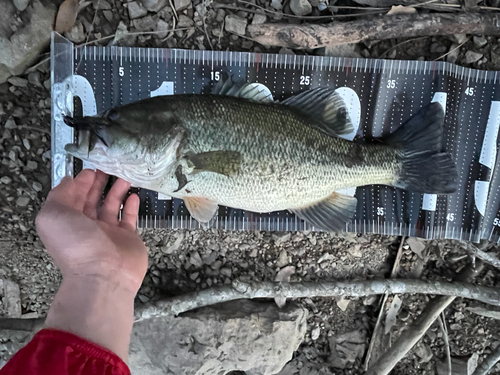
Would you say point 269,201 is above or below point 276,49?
below

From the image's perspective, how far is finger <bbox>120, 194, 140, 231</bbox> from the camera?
2527mm

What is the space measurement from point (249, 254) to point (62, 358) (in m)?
1.63

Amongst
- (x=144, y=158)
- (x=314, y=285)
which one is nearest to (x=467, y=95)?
(x=314, y=285)

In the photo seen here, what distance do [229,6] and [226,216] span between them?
1.71m

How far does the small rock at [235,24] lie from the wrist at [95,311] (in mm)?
2060

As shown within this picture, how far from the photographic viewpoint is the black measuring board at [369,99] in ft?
9.14

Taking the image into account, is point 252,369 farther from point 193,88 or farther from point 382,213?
point 193,88

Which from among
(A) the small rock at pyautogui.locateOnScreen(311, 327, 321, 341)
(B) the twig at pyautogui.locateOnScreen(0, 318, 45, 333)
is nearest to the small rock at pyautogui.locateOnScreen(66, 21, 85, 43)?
(B) the twig at pyautogui.locateOnScreen(0, 318, 45, 333)

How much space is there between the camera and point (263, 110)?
2404mm

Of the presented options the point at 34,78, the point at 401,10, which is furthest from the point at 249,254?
the point at 401,10

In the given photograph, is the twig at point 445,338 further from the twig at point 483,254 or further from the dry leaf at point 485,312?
the twig at point 483,254

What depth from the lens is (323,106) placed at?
2637 mm

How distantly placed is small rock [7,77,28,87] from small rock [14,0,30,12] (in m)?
0.50

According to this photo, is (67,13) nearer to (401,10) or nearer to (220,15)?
(220,15)
